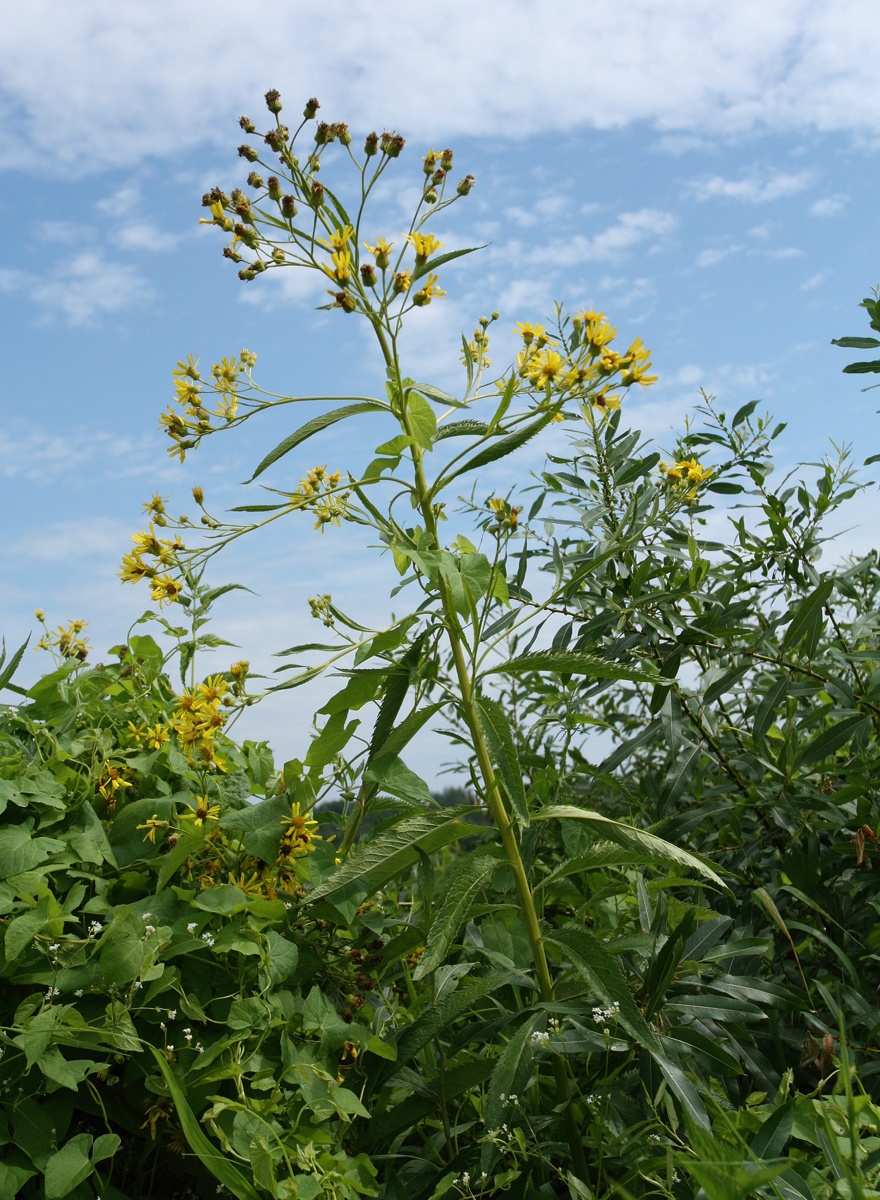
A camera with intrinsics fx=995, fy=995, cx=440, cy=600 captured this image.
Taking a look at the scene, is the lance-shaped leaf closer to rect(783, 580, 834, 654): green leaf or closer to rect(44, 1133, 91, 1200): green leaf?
rect(44, 1133, 91, 1200): green leaf

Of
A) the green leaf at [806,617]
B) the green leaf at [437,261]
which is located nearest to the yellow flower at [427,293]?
the green leaf at [437,261]

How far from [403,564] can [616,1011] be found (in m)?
0.73

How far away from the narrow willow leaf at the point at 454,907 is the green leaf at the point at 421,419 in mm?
661

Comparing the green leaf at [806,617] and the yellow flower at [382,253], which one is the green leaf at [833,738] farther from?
the yellow flower at [382,253]

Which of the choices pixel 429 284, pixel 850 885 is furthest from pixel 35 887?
pixel 850 885

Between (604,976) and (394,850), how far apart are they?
0.35m

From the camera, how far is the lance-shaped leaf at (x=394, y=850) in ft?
4.84

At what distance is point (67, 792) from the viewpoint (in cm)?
157

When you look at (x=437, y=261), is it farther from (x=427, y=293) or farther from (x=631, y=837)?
(x=631, y=837)

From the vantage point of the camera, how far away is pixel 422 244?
1.65 metres

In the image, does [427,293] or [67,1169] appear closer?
[67,1169]

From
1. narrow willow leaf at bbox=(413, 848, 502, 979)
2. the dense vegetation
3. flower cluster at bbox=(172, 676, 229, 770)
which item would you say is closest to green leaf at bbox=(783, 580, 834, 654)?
the dense vegetation

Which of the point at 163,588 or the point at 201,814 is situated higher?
the point at 163,588

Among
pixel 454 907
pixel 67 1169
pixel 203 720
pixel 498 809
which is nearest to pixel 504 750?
pixel 498 809
